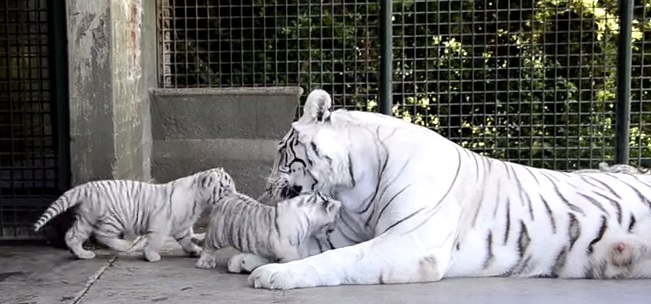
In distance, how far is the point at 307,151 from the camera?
4.19m

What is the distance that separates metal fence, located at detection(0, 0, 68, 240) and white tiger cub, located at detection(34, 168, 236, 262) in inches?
23.2

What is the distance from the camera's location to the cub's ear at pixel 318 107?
418 centimetres

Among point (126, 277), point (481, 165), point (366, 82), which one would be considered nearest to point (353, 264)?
point (481, 165)

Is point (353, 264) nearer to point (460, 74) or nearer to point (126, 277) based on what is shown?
point (126, 277)

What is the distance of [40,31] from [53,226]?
116 cm

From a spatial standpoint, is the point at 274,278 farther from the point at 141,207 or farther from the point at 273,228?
the point at 141,207

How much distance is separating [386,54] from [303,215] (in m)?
2.25

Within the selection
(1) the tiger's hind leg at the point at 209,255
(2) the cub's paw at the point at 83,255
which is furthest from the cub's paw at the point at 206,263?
(2) the cub's paw at the point at 83,255

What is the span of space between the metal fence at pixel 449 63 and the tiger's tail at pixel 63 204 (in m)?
2.30

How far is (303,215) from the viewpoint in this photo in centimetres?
411

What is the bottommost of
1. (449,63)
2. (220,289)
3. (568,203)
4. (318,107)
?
(220,289)

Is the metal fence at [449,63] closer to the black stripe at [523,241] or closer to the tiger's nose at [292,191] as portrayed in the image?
the tiger's nose at [292,191]

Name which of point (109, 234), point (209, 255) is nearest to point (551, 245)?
point (209, 255)

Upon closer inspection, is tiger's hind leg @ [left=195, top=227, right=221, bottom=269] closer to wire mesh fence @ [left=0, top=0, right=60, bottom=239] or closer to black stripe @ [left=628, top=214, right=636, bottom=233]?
wire mesh fence @ [left=0, top=0, right=60, bottom=239]
